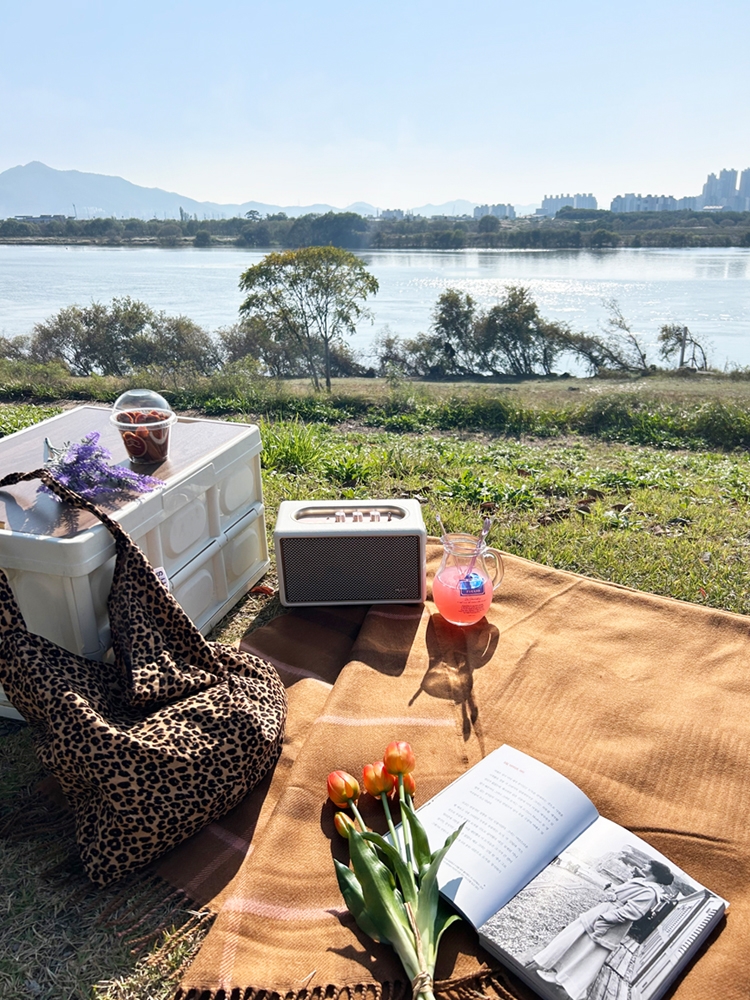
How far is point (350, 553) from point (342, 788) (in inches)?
34.5

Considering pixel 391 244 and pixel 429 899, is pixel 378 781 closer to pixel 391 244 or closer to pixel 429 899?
pixel 429 899

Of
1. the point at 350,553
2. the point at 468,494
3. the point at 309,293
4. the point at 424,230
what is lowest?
the point at 468,494

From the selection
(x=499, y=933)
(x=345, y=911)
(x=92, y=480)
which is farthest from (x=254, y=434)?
(x=499, y=933)

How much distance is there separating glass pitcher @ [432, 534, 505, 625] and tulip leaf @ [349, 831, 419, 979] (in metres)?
0.98

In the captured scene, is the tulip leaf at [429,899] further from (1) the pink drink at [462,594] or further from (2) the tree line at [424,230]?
(2) the tree line at [424,230]

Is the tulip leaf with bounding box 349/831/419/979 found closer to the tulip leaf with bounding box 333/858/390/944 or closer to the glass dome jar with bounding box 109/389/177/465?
the tulip leaf with bounding box 333/858/390/944

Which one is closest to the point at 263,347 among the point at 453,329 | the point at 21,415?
the point at 453,329

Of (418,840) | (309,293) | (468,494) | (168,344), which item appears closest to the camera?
(418,840)

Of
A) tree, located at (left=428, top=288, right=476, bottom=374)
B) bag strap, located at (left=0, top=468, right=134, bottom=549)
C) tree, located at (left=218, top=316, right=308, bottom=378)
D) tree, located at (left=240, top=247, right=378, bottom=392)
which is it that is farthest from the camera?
tree, located at (left=428, top=288, right=476, bottom=374)

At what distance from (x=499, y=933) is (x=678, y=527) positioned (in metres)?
2.25

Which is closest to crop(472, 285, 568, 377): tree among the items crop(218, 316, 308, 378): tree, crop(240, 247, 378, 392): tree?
crop(240, 247, 378, 392): tree

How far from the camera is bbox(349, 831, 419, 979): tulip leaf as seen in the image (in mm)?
1082

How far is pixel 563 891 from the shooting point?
121cm

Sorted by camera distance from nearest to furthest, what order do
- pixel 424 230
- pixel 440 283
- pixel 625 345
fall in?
1. pixel 625 345
2. pixel 440 283
3. pixel 424 230
